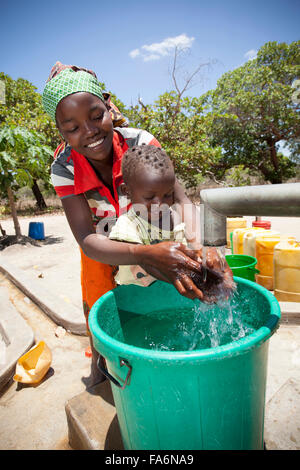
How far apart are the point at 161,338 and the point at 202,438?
53 cm

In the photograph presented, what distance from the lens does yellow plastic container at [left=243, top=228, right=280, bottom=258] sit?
3.07 metres

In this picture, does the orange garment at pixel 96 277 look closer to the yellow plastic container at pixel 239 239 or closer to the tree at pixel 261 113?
the yellow plastic container at pixel 239 239

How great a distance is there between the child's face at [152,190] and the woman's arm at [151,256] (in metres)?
0.24

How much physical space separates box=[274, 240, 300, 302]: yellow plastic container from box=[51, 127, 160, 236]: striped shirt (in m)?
1.73

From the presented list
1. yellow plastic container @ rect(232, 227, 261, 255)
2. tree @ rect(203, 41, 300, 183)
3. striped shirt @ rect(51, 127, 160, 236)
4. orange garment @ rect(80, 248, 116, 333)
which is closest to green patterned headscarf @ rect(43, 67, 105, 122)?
striped shirt @ rect(51, 127, 160, 236)

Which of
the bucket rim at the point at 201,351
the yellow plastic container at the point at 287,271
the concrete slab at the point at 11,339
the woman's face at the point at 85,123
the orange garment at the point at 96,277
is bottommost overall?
the concrete slab at the point at 11,339

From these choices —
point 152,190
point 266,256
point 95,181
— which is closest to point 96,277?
point 95,181

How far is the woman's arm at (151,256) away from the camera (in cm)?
94

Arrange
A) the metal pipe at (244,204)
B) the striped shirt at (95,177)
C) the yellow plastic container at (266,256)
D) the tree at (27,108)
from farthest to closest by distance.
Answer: the tree at (27,108) < the yellow plastic container at (266,256) < the striped shirt at (95,177) < the metal pipe at (244,204)

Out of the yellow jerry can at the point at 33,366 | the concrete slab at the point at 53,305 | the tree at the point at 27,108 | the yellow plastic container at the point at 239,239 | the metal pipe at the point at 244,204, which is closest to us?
the metal pipe at the point at 244,204

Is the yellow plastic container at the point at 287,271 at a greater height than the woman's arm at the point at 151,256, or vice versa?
the woman's arm at the point at 151,256

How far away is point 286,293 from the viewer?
260 centimetres

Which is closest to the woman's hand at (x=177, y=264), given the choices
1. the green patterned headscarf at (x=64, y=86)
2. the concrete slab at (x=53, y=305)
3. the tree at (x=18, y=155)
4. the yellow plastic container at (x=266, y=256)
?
the green patterned headscarf at (x=64, y=86)

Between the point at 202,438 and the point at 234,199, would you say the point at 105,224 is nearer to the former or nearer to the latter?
the point at 234,199
